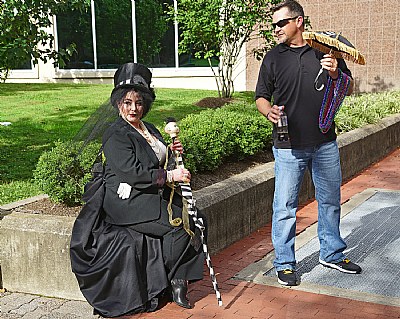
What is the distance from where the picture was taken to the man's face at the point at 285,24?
4469 millimetres

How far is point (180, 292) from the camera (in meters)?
4.35

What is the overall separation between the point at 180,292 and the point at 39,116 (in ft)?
28.1

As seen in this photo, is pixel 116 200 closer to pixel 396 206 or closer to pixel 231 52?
pixel 396 206

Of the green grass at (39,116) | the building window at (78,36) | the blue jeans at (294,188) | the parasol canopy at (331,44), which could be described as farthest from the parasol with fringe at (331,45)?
the building window at (78,36)

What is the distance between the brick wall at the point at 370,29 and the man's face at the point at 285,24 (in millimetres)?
11473

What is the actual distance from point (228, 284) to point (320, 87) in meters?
1.70

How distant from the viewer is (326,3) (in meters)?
16.1

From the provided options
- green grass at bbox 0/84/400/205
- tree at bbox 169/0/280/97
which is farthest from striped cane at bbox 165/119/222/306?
tree at bbox 169/0/280/97

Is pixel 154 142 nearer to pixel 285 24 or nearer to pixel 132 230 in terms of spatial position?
Result: pixel 132 230

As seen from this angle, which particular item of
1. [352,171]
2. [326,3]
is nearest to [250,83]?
[326,3]

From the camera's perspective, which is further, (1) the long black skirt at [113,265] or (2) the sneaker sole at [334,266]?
(2) the sneaker sole at [334,266]

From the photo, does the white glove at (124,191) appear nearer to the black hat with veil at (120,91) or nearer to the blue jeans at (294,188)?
the black hat with veil at (120,91)

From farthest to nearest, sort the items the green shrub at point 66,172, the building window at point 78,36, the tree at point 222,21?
the building window at point 78,36
the tree at point 222,21
the green shrub at point 66,172

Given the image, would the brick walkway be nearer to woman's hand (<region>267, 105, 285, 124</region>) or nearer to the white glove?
the white glove
